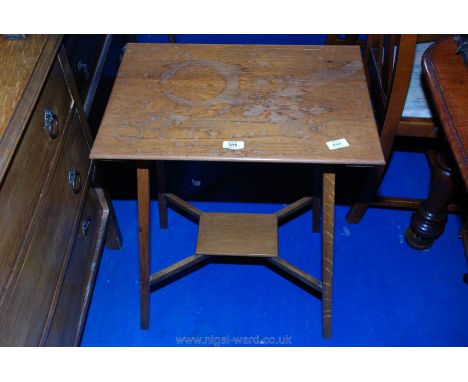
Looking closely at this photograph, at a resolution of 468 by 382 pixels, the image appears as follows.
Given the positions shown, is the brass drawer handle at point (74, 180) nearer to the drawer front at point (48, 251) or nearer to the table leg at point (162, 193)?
the drawer front at point (48, 251)

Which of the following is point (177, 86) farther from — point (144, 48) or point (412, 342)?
point (412, 342)

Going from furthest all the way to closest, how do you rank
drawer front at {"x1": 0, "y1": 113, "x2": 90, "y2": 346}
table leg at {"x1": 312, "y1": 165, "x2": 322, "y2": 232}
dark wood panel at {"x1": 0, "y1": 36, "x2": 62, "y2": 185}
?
1. table leg at {"x1": 312, "y1": 165, "x2": 322, "y2": 232}
2. drawer front at {"x1": 0, "y1": 113, "x2": 90, "y2": 346}
3. dark wood panel at {"x1": 0, "y1": 36, "x2": 62, "y2": 185}

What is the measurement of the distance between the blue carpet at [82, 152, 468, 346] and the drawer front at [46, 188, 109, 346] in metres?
0.24

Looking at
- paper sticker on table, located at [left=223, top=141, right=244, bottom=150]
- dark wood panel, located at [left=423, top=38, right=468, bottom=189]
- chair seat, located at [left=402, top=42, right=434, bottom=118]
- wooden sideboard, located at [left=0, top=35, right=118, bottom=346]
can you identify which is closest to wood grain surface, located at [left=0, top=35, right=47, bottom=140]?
wooden sideboard, located at [left=0, top=35, right=118, bottom=346]

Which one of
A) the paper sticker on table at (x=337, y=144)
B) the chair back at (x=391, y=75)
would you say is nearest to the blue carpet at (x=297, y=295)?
the chair back at (x=391, y=75)

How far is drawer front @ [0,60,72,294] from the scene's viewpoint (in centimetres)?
97

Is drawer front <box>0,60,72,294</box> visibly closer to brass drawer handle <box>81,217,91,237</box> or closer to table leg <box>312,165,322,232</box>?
brass drawer handle <box>81,217,91,237</box>

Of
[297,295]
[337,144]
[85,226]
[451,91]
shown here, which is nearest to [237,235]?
[297,295]

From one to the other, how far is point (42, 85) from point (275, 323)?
112 centimetres

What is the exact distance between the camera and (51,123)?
1.19 m

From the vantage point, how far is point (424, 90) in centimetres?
170

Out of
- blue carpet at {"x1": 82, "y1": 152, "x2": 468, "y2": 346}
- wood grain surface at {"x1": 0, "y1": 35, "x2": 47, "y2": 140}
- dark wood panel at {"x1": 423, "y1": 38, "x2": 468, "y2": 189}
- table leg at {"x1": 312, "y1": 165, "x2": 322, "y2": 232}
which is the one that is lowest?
blue carpet at {"x1": 82, "y1": 152, "x2": 468, "y2": 346}

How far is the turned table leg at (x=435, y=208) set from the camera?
5.18ft

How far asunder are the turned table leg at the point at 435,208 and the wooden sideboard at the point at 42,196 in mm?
1174
